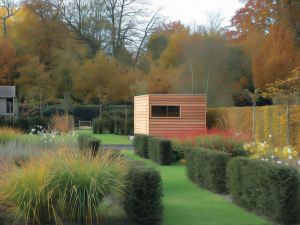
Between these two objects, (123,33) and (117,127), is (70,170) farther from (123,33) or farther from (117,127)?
(123,33)

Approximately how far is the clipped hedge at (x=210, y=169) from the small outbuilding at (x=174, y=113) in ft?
43.7

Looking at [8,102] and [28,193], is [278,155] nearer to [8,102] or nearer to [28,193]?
[28,193]

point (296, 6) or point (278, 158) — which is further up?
point (296, 6)

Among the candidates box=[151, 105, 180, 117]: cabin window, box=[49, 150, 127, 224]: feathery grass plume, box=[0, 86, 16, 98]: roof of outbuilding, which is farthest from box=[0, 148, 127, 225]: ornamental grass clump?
box=[0, 86, 16, 98]: roof of outbuilding

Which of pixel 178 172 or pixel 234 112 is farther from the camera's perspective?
pixel 234 112

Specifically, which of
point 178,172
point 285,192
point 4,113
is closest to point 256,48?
point 4,113

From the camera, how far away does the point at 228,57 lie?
132ft

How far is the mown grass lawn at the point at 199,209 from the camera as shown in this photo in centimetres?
821

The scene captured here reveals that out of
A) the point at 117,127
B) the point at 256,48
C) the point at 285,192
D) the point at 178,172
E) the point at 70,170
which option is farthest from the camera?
the point at 256,48

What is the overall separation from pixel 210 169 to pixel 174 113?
14882mm

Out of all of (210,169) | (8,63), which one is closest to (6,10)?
(8,63)

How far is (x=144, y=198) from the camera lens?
789 cm

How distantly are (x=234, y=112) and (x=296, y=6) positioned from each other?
7.20 m

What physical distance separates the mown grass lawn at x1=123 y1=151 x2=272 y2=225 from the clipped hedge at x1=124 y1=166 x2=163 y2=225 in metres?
0.38
